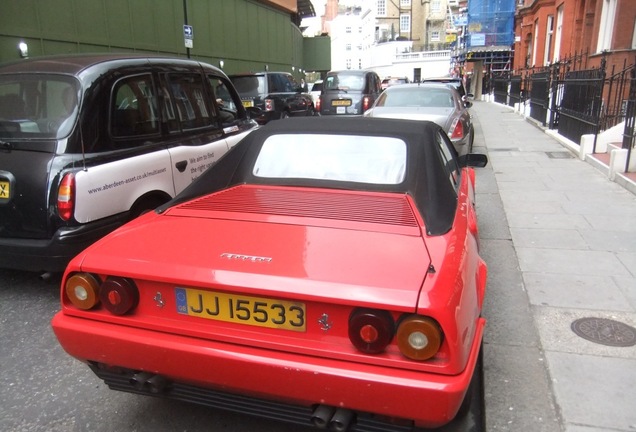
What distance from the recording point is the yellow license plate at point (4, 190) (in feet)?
13.0

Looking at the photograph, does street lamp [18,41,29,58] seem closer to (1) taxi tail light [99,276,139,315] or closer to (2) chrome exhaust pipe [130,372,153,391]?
(1) taxi tail light [99,276,139,315]

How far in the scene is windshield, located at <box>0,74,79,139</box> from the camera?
13.6 feet

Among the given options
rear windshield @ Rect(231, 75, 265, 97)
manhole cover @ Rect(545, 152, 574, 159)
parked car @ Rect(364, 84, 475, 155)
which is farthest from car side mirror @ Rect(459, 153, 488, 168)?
rear windshield @ Rect(231, 75, 265, 97)

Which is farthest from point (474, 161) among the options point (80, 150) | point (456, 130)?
point (456, 130)

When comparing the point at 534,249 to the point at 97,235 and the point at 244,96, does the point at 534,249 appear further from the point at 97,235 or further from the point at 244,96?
the point at 244,96

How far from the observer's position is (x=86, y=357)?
2373 millimetres

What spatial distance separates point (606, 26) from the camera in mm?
17562

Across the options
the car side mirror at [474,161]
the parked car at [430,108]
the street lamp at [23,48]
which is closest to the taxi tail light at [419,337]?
the car side mirror at [474,161]

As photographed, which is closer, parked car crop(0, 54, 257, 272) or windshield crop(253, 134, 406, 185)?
windshield crop(253, 134, 406, 185)

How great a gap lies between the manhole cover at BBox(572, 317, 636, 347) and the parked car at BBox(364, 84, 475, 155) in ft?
17.8

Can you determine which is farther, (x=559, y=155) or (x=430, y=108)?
(x=559, y=155)

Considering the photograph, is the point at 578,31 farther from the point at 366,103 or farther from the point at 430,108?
the point at 430,108

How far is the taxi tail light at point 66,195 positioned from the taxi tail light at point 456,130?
253 inches

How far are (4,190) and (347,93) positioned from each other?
12.9 meters
